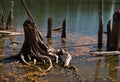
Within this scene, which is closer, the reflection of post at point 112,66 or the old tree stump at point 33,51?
the reflection of post at point 112,66

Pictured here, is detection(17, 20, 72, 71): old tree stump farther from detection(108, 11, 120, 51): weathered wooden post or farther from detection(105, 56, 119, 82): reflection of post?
detection(108, 11, 120, 51): weathered wooden post

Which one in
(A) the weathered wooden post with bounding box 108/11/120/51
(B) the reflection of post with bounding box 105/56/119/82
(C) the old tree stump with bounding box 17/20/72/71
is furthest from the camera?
(A) the weathered wooden post with bounding box 108/11/120/51

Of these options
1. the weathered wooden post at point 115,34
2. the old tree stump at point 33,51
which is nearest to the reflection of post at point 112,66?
the weathered wooden post at point 115,34

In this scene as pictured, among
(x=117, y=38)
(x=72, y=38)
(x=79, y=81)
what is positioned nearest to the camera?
(x=79, y=81)

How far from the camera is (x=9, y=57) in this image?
1897 centimetres

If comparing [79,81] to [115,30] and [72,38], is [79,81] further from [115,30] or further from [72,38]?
[72,38]

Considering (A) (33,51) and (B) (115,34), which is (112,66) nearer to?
(B) (115,34)

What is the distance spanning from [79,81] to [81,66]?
2777 mm

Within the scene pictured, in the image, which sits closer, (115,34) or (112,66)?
(112,66)

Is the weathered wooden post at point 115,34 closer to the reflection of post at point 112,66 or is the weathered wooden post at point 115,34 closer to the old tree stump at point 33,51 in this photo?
the reflection of post at point 112,66

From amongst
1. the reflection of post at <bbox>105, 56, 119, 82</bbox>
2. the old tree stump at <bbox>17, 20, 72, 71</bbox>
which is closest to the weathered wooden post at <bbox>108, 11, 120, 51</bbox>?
the reflection of post at <bbox>105, 56, 119, 82</bbox>

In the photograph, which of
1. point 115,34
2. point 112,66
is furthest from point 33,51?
point 115,34

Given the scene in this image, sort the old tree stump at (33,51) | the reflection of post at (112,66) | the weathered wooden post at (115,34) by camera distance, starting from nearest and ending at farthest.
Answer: the reflection of post at (112,66) < the old tree stump at (33,51) < the weathered wooden post at (115,34)

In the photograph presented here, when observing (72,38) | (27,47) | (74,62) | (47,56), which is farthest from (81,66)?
(72,38)
